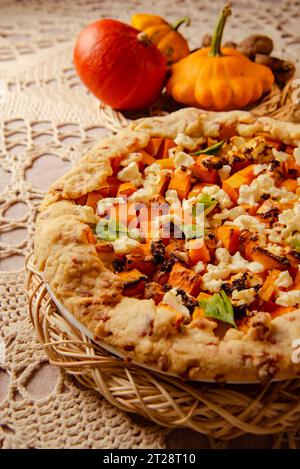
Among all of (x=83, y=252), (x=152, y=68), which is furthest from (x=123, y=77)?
(x=83, y=252)

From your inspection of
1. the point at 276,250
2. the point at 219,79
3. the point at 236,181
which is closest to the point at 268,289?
the point at 276,250

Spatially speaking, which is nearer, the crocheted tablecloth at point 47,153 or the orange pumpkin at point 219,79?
the crocheted tablecloth at point 47,153

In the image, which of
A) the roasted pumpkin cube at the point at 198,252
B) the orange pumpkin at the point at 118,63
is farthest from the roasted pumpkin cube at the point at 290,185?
the orange pumpkin at the point at 118,63

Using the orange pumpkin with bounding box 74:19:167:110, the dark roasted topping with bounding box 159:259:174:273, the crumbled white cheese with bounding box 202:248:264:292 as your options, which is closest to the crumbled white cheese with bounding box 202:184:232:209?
the crumbled white cheese with bounding box 202:248:264:292

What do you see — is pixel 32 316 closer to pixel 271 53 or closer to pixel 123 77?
pixel 123 77

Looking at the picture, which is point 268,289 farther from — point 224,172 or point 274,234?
point 224,172

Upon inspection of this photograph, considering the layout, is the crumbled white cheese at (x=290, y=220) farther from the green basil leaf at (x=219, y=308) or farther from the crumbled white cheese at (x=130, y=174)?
the crumbled white cheese at (x=130, y=174)
